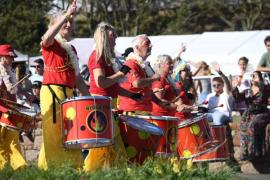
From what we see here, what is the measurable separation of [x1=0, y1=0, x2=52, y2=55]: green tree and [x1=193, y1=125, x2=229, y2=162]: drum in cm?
3092

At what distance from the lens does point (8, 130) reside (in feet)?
35.1

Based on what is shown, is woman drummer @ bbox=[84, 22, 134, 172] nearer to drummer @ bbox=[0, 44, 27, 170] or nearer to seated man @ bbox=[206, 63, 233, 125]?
drummer @ bbox=[0, 44, 27, 170]

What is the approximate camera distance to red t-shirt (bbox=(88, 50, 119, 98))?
29.1 ft

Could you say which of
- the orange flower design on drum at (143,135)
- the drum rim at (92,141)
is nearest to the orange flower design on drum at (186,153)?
the orange flower design on drum at (143,135)

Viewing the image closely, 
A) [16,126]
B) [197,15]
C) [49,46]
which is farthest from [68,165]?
[197,15]

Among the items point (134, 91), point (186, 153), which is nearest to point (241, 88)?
point (186, 153)

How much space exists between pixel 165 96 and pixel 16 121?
183 centimetres

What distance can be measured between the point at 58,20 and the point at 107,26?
621 mm

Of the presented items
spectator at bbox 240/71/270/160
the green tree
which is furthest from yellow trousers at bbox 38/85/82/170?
the green tree

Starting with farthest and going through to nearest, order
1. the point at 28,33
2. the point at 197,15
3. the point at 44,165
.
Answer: the point at 197,15
the point at 28,33
the point at 44,165

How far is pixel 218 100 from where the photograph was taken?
541 inches

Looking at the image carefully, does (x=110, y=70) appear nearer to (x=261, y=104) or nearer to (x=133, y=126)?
(x=133, y=126)

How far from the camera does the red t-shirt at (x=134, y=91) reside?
962 cm

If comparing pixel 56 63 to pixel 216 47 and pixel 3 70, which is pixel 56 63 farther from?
pixel 216 47
